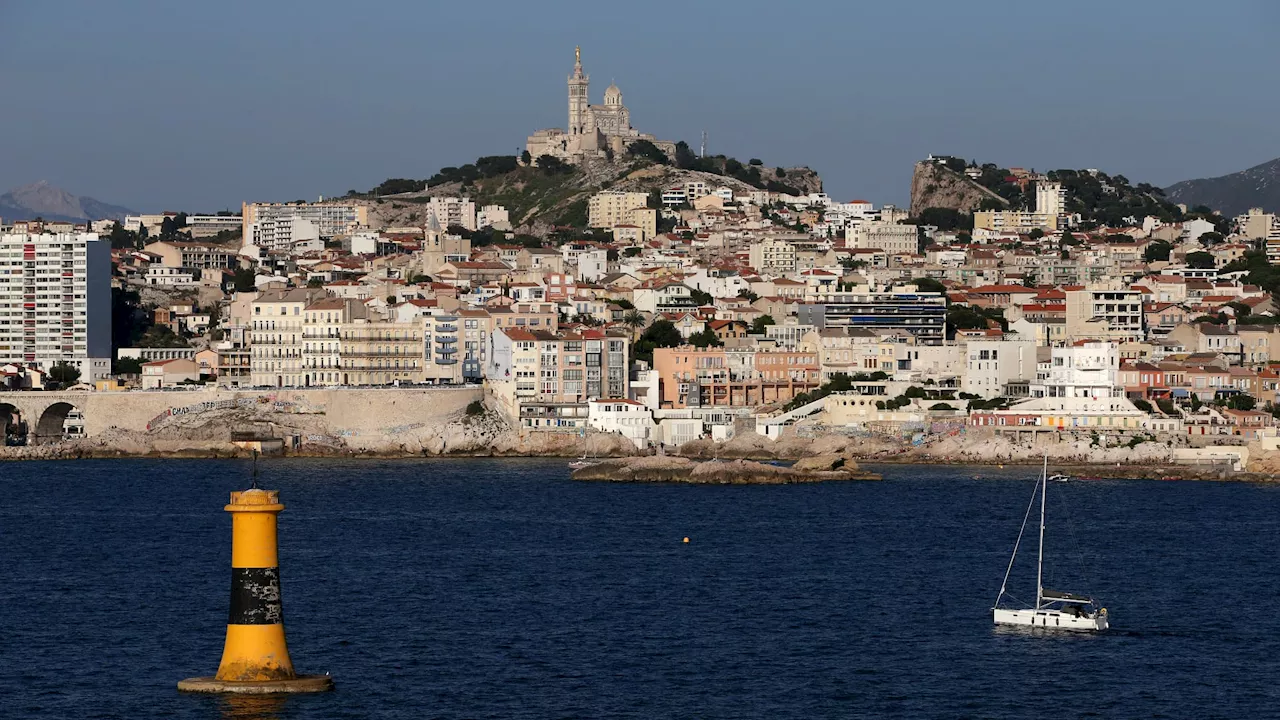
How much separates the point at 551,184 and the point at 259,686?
11126 cm

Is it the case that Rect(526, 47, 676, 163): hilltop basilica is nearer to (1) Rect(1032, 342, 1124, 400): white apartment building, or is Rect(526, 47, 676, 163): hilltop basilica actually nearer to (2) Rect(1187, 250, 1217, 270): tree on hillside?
(2) Rect(1187, 250, 1217, 270): tree on hillside

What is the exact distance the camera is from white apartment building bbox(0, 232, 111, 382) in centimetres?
7862

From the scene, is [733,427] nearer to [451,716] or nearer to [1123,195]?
[451,716]

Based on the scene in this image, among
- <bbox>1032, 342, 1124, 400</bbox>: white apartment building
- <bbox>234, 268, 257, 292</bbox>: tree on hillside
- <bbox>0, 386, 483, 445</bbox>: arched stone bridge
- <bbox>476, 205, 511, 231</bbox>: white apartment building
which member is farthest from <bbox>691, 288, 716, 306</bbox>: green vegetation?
<bbox>476, 205, 511, 231</bbox>: white apartment building

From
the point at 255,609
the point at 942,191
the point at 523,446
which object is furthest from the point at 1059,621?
the point at 942,191

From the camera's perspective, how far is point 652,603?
29359 millimetres

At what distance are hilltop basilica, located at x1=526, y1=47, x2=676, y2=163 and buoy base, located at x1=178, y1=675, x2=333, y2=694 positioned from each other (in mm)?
110612

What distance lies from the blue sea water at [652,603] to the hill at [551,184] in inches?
2977

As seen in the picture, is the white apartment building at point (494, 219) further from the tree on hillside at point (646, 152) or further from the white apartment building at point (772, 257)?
the white apartment building at point (772, 257)

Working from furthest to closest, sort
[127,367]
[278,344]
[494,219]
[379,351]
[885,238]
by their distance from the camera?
[494,219] < [885,238] < [127,367] < [278,344] < [379,351]

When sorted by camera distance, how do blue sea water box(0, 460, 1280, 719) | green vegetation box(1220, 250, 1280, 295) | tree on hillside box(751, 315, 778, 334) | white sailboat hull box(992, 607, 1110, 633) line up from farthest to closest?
green vegetation box(1220, 250, 1280, 295)
tree on hillside box(751, 315, 778, 334)
white sailboat hull box(992, 607, 1110, 633)
blue sea water box(0, 460, 1280, 719)

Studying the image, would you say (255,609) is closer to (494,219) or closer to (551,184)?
(494,219)

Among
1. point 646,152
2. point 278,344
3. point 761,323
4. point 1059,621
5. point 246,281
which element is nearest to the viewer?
→ point 1059,621

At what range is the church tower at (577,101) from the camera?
426 feet
